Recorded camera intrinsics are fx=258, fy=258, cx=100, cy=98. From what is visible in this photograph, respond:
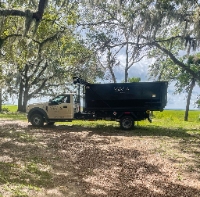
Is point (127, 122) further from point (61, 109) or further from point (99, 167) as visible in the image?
A: point (99, 167)

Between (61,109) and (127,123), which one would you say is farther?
(61,109)

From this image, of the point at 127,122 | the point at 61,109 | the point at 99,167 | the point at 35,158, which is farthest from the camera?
the point at 61,109

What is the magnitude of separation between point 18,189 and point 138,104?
1047 cm

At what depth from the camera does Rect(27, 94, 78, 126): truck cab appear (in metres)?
15.9

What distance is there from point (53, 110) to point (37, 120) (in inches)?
47.0

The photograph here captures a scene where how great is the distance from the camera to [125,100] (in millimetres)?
15047

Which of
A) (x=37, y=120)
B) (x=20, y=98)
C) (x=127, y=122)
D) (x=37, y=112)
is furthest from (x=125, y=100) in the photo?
(x=20, y=98)

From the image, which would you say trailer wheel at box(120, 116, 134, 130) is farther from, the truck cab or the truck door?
the truck door

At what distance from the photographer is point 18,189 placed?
17.8 ft

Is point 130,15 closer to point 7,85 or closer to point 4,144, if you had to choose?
point 4,144

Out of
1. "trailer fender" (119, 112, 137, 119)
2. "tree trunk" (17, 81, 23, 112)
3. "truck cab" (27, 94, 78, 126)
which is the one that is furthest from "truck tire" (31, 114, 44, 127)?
"tree trunk" (17, 81, 23, 112)

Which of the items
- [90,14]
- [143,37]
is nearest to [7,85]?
[90,14]

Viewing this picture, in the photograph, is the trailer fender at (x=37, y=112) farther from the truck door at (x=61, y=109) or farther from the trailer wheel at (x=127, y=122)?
the trailer wheel at (x=127, y=122)

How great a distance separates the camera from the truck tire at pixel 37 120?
16031 mm
